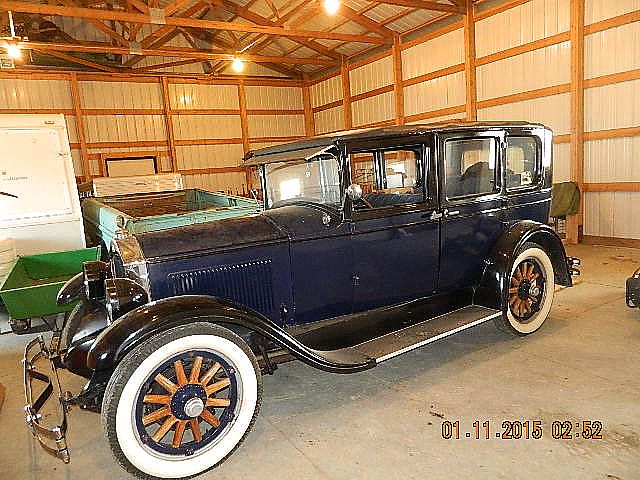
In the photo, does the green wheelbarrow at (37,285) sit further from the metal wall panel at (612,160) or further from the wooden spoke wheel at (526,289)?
the metal wall panel at (612,160)

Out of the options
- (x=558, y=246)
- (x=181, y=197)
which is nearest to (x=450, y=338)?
(x=558, y=246)

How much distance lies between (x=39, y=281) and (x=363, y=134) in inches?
172

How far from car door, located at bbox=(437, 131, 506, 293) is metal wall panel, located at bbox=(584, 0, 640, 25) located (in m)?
5.30

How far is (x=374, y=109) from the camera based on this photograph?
12680mm

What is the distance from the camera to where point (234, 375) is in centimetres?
246

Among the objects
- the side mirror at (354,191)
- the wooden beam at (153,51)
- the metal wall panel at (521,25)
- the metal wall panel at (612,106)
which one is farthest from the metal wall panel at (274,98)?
the side mirror at (354,191)

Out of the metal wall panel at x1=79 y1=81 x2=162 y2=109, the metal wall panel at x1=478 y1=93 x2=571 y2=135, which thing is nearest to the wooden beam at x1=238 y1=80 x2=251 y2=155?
the metal wall panel at x1=79 y1=81 x2=162 y2=109

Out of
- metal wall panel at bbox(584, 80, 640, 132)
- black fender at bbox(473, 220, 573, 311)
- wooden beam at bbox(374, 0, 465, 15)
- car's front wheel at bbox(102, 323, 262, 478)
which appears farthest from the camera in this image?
wooden beam at bbox(374, 0, 465, 15)

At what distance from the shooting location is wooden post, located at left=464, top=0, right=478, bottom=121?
9359 mm

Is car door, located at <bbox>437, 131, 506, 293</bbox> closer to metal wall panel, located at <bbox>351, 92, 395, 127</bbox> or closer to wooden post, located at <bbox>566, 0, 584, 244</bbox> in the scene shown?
wooden post, located at <bbox>566, 0, 584, 244</bbox>

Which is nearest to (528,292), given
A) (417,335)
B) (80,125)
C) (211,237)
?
(417,335)

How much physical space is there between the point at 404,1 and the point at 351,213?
23.5 ft

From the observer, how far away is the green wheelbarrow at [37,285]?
13.8ft

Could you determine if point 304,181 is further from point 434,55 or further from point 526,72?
point 434,55
